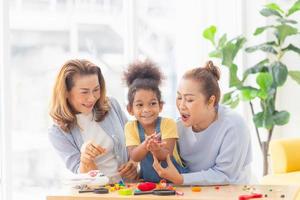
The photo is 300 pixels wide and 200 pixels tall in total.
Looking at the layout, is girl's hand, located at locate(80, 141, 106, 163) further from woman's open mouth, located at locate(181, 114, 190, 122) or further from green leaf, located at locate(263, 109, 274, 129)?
green leaf, located at locate(263, 109, 274, 129)

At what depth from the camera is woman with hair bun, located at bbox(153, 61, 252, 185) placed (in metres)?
2.48

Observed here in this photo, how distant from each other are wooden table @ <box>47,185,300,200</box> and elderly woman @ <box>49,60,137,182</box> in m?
0.30

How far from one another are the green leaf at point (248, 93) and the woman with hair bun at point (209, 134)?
93.9 inches

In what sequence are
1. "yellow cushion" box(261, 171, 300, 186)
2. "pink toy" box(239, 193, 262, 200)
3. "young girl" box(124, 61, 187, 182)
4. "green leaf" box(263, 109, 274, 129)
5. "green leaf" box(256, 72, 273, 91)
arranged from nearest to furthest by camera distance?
"pink toy" box(239, 193, 262, 200) → "young girl" box(124, 61, 187, 182) → "yellow cushion" box(261, 171, 300, 186) → "green leaf" box(256, 72, 273, 91) → "green leaf" box(263, 109, 274, 129)

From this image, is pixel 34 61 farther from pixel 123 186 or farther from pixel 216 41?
pixel 123 186

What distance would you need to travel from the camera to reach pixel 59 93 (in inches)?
103

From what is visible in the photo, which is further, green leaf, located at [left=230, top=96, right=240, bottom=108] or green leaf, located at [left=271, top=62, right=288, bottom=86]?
green leaf, located at [left=230, top=96, right=240, bottom=108]

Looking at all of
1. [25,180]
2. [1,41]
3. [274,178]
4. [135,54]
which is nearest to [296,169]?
[274,178]

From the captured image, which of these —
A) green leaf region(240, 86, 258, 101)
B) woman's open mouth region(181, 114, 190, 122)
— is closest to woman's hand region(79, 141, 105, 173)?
woman's open mouth region(181, 114, 190, 122)

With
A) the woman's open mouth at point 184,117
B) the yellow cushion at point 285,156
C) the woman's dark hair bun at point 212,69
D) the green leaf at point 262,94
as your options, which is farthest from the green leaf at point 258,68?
the woman's open mouth at point 184,117

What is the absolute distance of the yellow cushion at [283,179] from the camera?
403 centimetres

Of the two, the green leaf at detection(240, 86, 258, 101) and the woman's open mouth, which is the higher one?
the green leaf at detection(240, 86, 258, 101)

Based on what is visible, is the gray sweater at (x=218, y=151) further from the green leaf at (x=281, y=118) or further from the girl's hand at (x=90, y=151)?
the green leaf at (x=281, y=118)

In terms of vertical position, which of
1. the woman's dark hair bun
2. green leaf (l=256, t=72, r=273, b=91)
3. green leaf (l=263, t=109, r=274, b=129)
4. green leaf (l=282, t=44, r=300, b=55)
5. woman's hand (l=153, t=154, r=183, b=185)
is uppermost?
green leaf (l=282, t=44, r=300, b=55)
